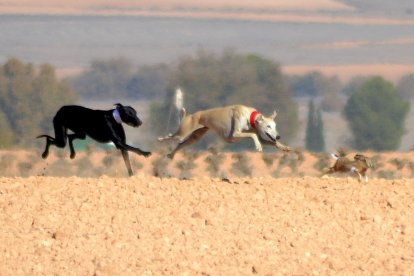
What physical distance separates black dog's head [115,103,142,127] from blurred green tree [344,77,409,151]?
35.1m

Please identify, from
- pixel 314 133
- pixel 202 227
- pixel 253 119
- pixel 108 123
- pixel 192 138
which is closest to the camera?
pixel 202 227

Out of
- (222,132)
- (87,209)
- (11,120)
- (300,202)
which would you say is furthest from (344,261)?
(11,120)

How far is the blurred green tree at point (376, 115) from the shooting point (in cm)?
5227

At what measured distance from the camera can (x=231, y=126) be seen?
18.7 meters

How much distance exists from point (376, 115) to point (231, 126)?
3878 centimetres

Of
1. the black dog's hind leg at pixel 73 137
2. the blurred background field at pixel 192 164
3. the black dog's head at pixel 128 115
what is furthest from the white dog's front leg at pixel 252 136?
the blurred background field at pixel 192 164

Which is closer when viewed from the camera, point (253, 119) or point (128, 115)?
point (128, 115)

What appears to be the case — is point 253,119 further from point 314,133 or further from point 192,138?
point 314,133

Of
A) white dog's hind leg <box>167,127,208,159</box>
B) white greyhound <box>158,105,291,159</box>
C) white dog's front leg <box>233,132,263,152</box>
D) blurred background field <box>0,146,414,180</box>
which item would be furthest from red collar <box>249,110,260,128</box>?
blurred background field <box>0,146,414,180</box>

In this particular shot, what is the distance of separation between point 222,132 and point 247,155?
32.5 feet

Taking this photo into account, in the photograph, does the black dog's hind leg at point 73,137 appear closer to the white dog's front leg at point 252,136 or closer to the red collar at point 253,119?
the white dog's front leg at point 252,136

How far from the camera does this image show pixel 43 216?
14258 millimetres

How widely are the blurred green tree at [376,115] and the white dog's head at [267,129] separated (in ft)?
106

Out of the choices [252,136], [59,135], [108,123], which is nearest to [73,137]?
[59,135]
